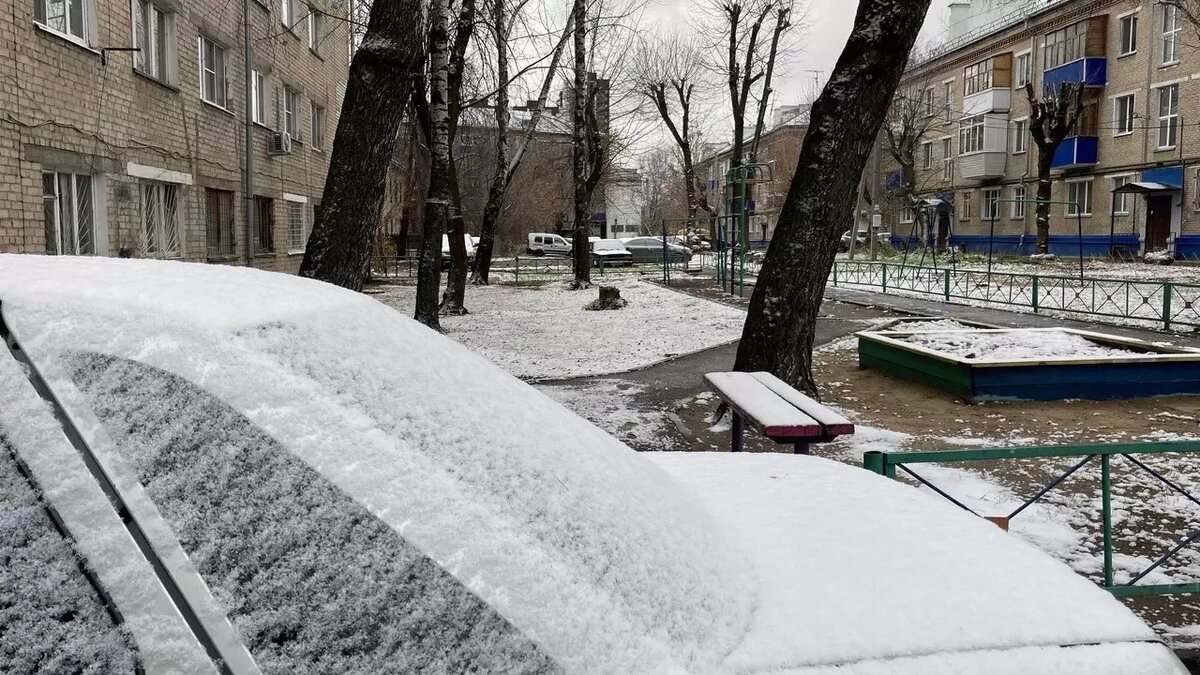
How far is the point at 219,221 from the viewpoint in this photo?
16031 mm

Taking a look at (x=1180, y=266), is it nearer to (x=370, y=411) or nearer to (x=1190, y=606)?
(x=1190, y=606)

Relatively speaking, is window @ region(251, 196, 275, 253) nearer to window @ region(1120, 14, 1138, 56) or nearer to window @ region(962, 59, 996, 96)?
window @ region(1120, 14, 1138, 56)

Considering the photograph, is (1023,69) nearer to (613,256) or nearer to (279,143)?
(613,256)

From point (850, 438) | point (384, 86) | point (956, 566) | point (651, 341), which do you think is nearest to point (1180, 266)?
point (651, 341)

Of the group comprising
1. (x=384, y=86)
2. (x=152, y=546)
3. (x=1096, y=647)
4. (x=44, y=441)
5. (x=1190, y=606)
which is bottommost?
(x=1190, y=606)

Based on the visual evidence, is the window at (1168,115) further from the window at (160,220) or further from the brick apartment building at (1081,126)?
the window at (160,220)

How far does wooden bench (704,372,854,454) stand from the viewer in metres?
4.42

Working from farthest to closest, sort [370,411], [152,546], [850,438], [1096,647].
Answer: [850,438] < [1096,647] < [370,411] < [152,546]

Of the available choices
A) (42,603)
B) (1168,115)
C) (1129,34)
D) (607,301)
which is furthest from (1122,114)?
(42,603)

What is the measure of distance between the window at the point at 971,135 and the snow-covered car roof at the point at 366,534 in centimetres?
4192

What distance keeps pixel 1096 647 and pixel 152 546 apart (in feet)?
5.52

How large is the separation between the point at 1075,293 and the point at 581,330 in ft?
30.4

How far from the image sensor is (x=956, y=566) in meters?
2.04

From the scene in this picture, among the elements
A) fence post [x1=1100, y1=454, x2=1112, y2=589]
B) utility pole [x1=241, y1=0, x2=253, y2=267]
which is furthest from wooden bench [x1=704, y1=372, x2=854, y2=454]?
utility pole [x1=241, y1=0, x2=253, y2=267]
